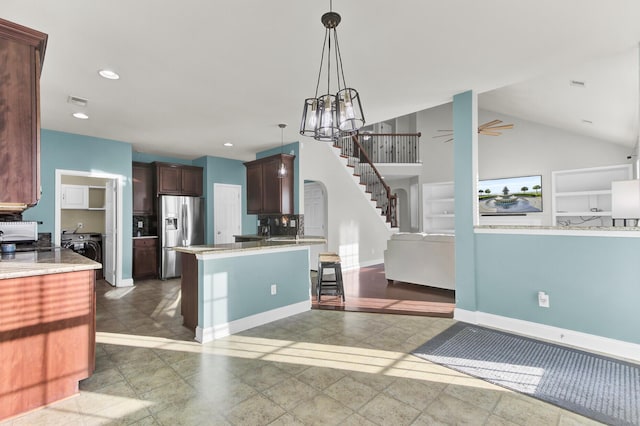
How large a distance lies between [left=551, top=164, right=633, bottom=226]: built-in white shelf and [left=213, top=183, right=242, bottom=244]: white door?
284 inches

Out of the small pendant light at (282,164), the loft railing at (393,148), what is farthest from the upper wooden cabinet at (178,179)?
the loft railing at (393,148)

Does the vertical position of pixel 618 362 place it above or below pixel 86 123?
below

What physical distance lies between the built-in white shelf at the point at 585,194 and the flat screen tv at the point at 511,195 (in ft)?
1.15

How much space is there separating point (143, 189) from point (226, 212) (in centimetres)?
175

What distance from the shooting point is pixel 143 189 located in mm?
6508

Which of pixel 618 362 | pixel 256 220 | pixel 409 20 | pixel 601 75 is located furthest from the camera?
pixel 256 220

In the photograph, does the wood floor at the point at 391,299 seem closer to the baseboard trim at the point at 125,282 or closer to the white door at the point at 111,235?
the baseboard trim at the point at 125,282

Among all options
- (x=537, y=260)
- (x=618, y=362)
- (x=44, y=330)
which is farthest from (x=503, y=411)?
(x=44, y=330)

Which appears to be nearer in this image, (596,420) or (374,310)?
(596,420)

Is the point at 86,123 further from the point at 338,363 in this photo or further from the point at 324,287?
the point at 338,363

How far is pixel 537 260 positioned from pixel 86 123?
6.10 metres

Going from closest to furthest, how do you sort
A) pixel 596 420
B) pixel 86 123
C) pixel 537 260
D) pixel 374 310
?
pixel 596 420
pixel 537 260
pixel 374 310
pixel 86 123

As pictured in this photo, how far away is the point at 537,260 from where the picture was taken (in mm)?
3244

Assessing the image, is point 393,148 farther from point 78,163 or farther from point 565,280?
point 78,163
